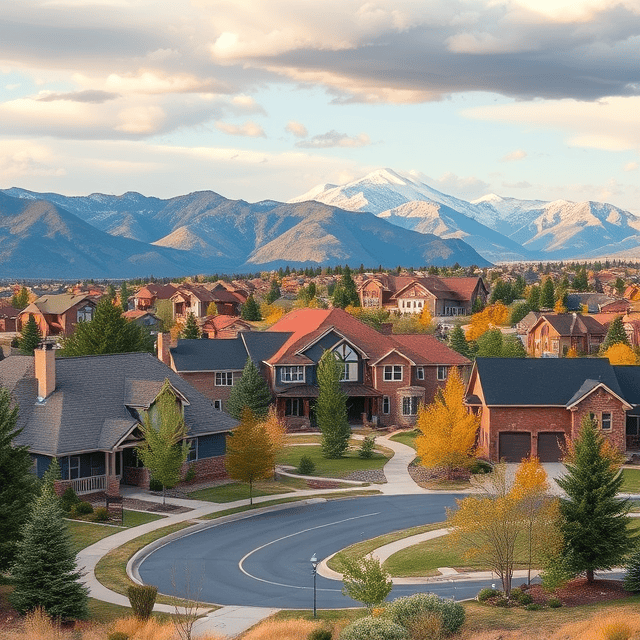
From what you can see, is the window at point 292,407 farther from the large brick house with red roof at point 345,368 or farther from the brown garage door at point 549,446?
the brown garage door at point 549,446

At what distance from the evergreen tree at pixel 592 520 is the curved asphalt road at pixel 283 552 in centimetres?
389

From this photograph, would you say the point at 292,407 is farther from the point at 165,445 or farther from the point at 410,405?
the point at 165,445

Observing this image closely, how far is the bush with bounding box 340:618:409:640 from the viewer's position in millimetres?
29312

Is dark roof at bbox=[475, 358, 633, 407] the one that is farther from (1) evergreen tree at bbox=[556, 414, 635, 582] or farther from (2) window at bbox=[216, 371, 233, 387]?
Result: (1) evergreen tree at bbox=[556, 414, 635, 582]

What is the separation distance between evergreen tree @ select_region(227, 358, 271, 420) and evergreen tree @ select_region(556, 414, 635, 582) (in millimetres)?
38923

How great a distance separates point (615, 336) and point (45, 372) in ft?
227

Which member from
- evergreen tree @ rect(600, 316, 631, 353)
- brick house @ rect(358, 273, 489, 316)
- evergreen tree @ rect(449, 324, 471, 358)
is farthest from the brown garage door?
brick house @ rect(358, 273, 489, 316)

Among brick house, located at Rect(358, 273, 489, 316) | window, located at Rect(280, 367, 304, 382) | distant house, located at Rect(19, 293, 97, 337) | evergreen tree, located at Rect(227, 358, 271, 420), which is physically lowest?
evergreen tree, located at Rect(227, 358, 271, 420)

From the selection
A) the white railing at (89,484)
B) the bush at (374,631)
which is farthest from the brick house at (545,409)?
the bush at (374,631)

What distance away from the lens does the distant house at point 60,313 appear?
14525cm

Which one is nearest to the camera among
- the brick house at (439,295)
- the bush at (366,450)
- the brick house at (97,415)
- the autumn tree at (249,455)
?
the brick house at (97,415)

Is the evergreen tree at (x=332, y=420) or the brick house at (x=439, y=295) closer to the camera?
the evergreen tree at (x=332, y=420)

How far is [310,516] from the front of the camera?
172 ft

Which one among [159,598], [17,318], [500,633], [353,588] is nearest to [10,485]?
[159,598]
